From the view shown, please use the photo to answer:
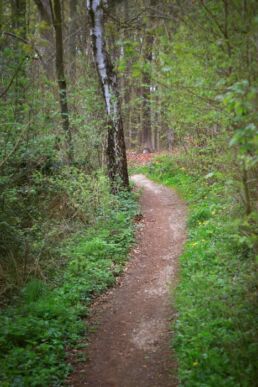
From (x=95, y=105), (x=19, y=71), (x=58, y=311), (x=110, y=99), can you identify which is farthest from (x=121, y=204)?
(x=58, y=311)

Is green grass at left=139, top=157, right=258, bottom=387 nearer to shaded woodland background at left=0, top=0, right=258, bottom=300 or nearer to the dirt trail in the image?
the dirt trail

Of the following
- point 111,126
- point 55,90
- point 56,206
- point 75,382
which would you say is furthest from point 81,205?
point 75,382

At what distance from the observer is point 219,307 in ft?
18.4

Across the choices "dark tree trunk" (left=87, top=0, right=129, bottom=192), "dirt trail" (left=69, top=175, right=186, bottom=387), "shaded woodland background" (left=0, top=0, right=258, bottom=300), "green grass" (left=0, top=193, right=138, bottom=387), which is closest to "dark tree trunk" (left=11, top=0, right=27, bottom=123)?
"shaded woodland background" (left=0, top=0, right=258, bottom=300)

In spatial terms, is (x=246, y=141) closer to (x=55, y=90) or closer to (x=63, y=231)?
(x=63, y=231)

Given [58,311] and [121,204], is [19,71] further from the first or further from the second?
[121,204]

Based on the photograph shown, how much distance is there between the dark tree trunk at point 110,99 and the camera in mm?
11711

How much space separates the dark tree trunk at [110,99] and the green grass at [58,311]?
3161 millimetres

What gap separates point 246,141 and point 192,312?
321cm

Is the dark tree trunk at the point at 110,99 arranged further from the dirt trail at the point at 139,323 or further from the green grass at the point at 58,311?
the green grass at the point at 58,311

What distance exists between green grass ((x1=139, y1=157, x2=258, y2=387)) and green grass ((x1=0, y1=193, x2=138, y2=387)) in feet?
5.22

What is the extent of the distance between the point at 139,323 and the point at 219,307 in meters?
1.53

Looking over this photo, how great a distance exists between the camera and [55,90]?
13258mm

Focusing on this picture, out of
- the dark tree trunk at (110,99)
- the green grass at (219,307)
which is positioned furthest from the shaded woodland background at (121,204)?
the dark tree trunk at (110,99)
